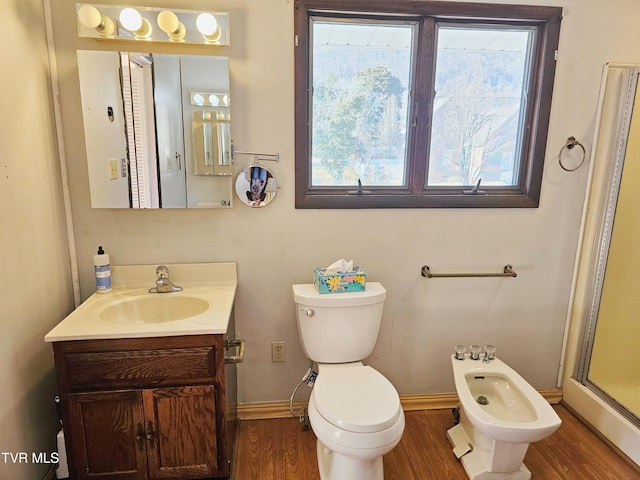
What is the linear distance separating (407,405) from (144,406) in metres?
1.38

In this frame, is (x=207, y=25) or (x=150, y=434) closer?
(x=150, y=434)

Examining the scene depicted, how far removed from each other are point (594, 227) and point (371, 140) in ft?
4.11

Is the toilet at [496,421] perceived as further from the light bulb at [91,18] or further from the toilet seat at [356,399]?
the light bulb at [91,18]

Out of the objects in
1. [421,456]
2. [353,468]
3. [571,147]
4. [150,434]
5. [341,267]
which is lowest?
[421,456]

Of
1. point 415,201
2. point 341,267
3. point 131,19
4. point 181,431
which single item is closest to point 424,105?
point 415,201

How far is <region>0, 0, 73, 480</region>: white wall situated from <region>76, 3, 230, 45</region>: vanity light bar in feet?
0.68

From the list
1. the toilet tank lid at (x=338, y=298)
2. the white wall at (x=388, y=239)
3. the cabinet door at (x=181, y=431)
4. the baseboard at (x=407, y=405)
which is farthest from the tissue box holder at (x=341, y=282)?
the baseboard at (x=407, y=405)

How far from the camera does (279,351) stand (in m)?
2.01

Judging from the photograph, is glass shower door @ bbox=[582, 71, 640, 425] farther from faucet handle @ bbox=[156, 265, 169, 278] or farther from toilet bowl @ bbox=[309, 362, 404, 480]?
faucet handle @ bbox=[156, 265, 169, 278]

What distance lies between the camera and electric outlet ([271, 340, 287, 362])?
79.0 inches

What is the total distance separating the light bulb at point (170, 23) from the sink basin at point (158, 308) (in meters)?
1.12

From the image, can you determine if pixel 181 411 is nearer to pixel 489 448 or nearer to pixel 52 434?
pixel 52 434

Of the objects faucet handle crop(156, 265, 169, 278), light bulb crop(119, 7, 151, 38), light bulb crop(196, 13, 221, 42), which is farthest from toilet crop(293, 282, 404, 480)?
light bulb crop(119, 7, 151, 38)

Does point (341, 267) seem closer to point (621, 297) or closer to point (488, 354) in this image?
point (488, 354)
